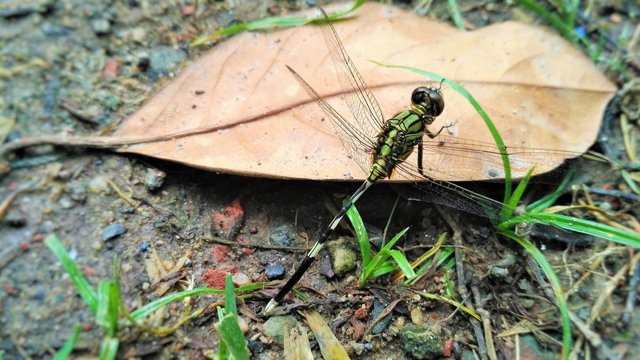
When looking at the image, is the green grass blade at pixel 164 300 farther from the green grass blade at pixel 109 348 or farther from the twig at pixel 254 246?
the twig at pixel 254 246

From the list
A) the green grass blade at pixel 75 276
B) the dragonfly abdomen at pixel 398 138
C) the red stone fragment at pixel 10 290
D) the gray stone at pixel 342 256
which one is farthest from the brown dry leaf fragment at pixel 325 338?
the red stone fragment at pixel 10 290

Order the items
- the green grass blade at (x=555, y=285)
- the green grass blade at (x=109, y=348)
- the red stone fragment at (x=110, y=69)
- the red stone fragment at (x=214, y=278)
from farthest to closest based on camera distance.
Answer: the red stone fragment at (x=110, y=69), the red stone fragment at (x=214, y=278), the green grass blade at (x=555, y=285), the green grass blade at (x=109, y=348)

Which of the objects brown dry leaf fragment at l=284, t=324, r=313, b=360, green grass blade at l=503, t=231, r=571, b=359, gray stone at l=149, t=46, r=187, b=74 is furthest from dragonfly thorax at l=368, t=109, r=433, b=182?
gray stone at l=149, t=46, r=187, b=74

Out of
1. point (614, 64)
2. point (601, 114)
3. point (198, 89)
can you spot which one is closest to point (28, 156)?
point (198, 89)

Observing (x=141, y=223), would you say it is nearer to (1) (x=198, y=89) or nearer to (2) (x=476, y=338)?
(1) (x=198, y=89)


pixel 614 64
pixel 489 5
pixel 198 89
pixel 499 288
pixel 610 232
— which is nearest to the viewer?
pixel 610 232

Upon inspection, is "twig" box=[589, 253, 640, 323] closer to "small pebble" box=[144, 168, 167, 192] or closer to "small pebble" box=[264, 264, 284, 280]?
"small pebble" box=[264, 264, 284, 280]

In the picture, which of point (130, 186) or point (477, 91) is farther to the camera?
point (477, 91)
